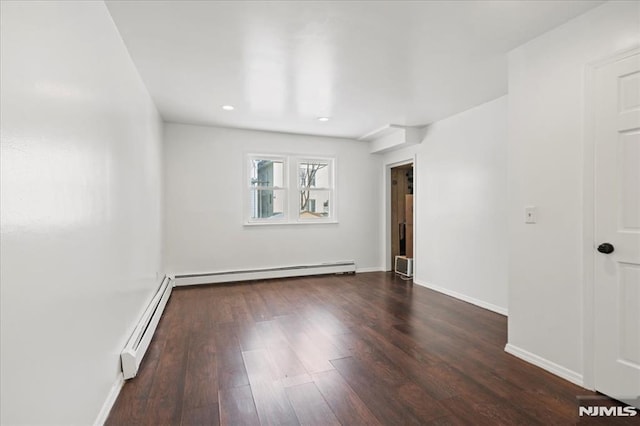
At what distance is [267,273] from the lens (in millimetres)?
5289

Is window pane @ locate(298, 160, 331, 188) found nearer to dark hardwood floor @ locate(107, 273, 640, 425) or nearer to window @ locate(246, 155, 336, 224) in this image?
window @ locate(246, 155, 336, 224)

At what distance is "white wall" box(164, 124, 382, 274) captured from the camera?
4.90 meters

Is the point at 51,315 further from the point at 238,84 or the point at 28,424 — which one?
the point at 238,84

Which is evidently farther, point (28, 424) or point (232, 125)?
point (232, 125)

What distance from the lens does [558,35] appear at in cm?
228

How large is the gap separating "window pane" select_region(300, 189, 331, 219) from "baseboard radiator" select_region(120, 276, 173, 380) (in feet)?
9.05

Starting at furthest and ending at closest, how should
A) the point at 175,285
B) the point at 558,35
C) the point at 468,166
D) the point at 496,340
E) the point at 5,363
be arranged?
the point at 175,285, the point at 468,166, the point at 496,340, the point at 558,35, the point at 5,363

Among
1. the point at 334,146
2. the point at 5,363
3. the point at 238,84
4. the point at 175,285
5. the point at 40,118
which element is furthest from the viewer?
the point at 334,146

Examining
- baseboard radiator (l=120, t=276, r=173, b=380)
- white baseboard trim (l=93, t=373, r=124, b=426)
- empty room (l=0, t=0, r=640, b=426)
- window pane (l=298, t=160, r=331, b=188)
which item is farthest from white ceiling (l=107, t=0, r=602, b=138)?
white baseboard trim (l=93, t=373, r=124, b=426)

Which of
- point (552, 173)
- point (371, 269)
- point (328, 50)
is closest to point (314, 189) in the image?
point (371, 269)

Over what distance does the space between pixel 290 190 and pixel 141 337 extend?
11.4 feet

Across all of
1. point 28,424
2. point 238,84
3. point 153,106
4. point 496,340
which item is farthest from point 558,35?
point 153,106

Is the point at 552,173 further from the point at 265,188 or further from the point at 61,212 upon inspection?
the point at 265,188

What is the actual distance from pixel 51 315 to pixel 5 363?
0.97 feet
